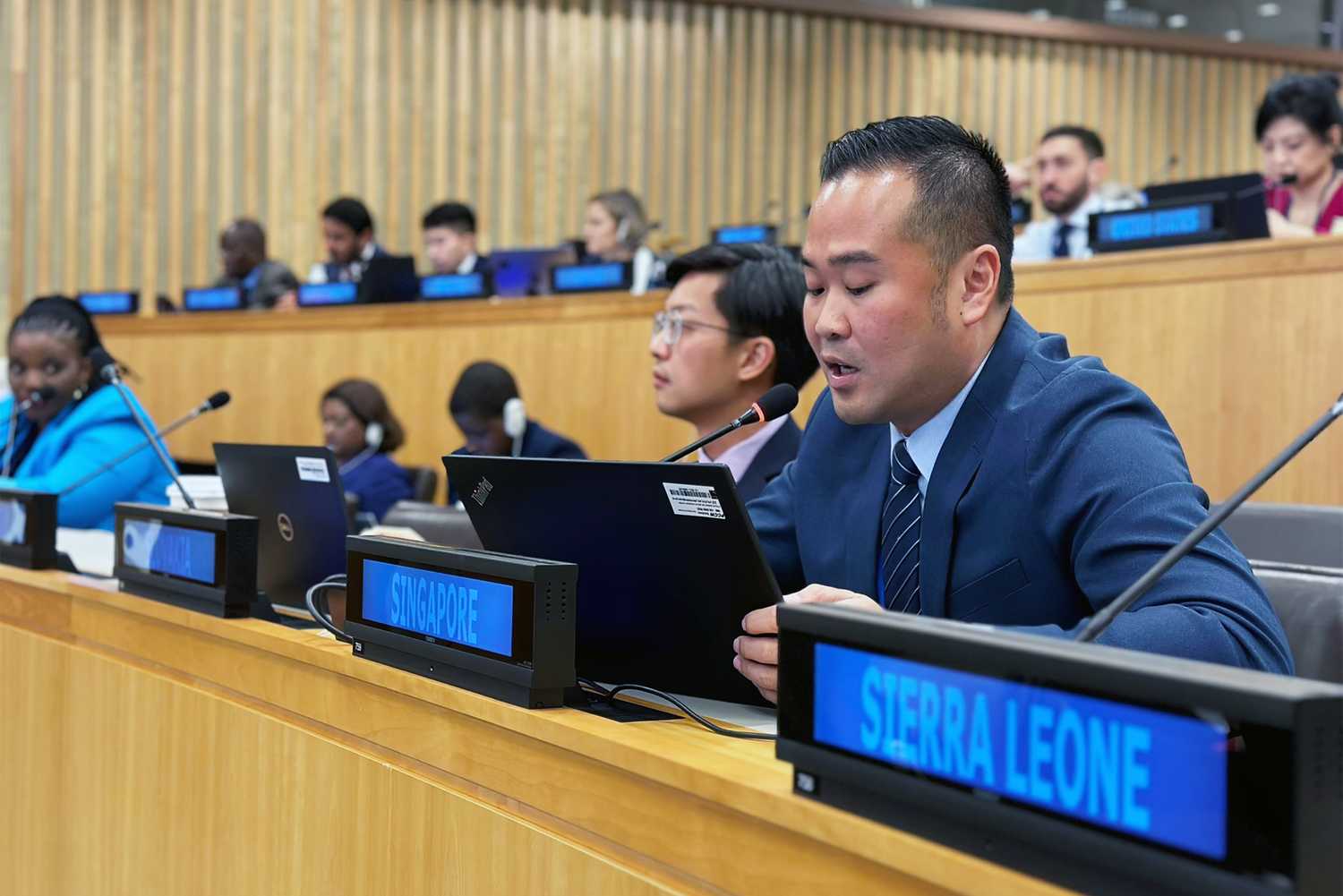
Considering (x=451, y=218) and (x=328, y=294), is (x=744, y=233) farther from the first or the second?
(x=328, y=294)

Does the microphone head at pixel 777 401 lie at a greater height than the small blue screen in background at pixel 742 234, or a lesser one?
lesser

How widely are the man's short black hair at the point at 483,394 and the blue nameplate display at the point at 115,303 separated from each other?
3.10m

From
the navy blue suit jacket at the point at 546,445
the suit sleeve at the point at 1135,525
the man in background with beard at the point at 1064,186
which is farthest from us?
the man in background with beard at the point at 1064,186

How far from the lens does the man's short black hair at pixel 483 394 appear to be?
12.2 ft

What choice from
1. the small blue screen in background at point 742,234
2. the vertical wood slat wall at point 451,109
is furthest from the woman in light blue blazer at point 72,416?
the vertical wood slat wall at point 451,109

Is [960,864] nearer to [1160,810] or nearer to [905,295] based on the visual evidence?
[1160,810]

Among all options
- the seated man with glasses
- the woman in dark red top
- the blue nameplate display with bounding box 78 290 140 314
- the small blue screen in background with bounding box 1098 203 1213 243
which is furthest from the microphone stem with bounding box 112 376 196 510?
the blue nameplate display with bounding box 78 290 140 314

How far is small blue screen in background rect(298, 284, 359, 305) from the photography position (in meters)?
5.51

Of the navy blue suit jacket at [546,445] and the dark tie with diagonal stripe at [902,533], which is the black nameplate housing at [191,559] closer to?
the dark tie with diagonal stripe at [902,533]

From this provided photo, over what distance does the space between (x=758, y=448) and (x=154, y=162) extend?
6385 millimetres

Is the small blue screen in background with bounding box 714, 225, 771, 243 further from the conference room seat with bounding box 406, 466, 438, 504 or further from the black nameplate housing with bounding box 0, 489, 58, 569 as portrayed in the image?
the black nameplate housing with bounding box 0, 489, 58, 569

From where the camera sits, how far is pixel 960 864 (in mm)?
745

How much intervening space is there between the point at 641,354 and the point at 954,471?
308 centimetres

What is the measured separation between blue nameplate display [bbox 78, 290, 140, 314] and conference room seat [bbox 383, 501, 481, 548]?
378 cm
